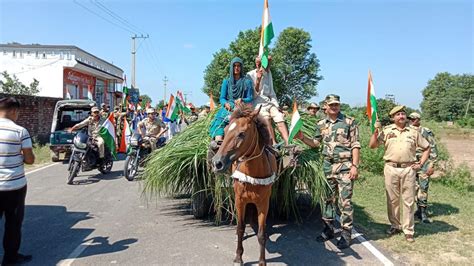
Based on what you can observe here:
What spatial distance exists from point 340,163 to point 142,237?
9.68ft

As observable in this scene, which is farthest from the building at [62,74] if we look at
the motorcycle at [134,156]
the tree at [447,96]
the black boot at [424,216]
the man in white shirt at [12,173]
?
the tree at [447,96]

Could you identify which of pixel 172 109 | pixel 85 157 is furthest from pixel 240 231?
pixel 172 109

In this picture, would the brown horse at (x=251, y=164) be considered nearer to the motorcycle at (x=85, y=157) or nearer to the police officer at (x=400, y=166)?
the police officer at (x=400, y=166)

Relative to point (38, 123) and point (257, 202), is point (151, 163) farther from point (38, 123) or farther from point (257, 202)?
point (38, 123)

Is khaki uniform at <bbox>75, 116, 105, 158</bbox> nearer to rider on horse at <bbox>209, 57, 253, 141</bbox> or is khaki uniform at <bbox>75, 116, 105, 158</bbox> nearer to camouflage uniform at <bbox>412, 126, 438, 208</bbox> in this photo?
rider on horse at <bbox>209, 57, 253, 141</bbox>

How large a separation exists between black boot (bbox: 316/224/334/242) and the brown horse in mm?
1273

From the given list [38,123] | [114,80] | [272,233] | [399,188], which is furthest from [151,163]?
[114,80]

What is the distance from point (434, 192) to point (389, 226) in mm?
3686

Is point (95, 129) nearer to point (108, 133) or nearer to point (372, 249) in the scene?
point (108, 133)

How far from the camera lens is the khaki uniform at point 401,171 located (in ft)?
16.8

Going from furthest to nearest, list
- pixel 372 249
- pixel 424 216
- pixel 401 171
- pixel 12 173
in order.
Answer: pixel 424 216 < pixel 401 171 < pixel 372 249 < pixel 12 173

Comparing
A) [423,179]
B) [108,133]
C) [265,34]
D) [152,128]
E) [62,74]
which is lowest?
[423,179]

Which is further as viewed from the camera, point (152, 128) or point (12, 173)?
point (152, 128)

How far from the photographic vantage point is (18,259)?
4059 mm
